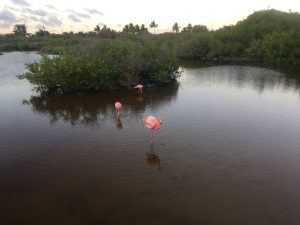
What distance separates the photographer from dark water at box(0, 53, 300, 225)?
6910 millimetres

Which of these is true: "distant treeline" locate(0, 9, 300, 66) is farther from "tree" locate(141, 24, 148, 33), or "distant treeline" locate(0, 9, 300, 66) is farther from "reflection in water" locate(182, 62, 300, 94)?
"tree" locate(141, 24, 148, 33)

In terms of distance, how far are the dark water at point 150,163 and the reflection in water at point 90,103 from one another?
6 cm

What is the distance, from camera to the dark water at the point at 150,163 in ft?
22.7

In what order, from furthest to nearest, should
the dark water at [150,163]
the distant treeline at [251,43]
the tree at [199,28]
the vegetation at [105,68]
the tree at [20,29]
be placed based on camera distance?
the tree at [20,29] < the tree at [199,28] < the distant treeline at [251,43] < the vegetation at [105,68] < the dark water at [150,163]

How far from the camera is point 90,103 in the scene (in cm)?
1647

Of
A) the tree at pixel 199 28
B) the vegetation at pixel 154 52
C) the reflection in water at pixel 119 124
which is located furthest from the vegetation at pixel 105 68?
the tree at pixel 199 28

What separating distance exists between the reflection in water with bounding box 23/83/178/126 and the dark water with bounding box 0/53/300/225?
59mm

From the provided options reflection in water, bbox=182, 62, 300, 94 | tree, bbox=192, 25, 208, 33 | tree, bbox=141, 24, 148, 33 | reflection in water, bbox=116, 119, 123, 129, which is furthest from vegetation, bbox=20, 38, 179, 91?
tree, bbox=192, 25, 208, 33

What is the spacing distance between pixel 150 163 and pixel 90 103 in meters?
8.22

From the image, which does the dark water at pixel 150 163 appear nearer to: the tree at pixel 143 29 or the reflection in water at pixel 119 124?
the reflection in water at pixel 119 124

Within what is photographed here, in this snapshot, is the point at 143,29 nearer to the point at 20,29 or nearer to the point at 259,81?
the point at 20,29

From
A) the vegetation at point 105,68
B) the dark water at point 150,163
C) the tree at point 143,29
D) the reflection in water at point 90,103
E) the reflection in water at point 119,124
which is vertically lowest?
the dark water at point 150,163

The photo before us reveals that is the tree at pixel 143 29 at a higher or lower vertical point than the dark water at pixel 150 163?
higher

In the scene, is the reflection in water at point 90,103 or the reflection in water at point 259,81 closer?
the reflection in water at point 90,103
